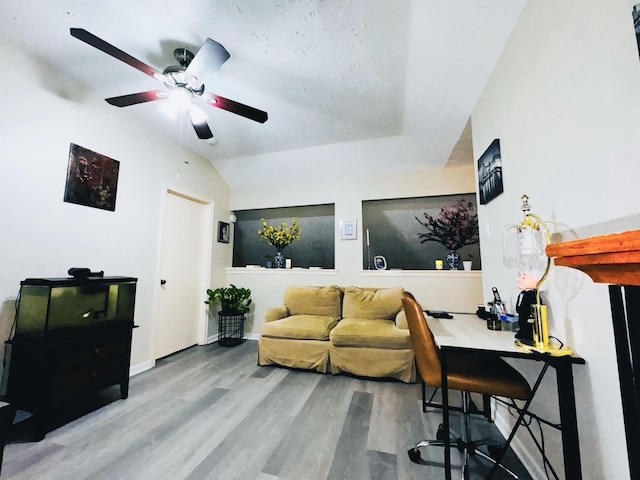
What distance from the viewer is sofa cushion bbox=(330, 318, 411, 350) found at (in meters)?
2.55

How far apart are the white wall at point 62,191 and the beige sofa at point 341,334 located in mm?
1503

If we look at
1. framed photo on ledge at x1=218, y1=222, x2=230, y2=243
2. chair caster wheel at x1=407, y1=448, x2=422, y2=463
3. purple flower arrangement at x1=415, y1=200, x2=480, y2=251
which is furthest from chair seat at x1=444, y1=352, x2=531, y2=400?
framed photo on ledge at x1=218, y1=222, x2=230, y2=243

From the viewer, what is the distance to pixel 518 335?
129cm

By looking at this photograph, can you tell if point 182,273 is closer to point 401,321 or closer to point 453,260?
point 401,321

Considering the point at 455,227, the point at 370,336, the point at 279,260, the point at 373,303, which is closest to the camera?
the point at 370,336

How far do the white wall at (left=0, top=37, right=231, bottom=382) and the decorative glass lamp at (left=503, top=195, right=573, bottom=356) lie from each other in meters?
3.22

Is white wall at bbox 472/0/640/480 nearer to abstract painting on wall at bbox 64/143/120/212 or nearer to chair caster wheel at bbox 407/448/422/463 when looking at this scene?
chair caster wheel at bbox 407/448/422/463

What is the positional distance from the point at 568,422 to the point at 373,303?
2.21 meters

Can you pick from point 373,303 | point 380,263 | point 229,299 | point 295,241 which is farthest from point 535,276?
point 229,299

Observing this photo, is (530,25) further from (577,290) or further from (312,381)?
(312,381)

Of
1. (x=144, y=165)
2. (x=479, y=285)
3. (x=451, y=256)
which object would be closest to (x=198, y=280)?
(x=144, y=165)

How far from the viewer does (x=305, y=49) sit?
1.85 metres

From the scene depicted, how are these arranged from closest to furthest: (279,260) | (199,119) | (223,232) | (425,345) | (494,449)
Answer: (425,345), (494,449), (199,119), (279,260), (223,232)

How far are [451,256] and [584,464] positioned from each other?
98.6 inches
